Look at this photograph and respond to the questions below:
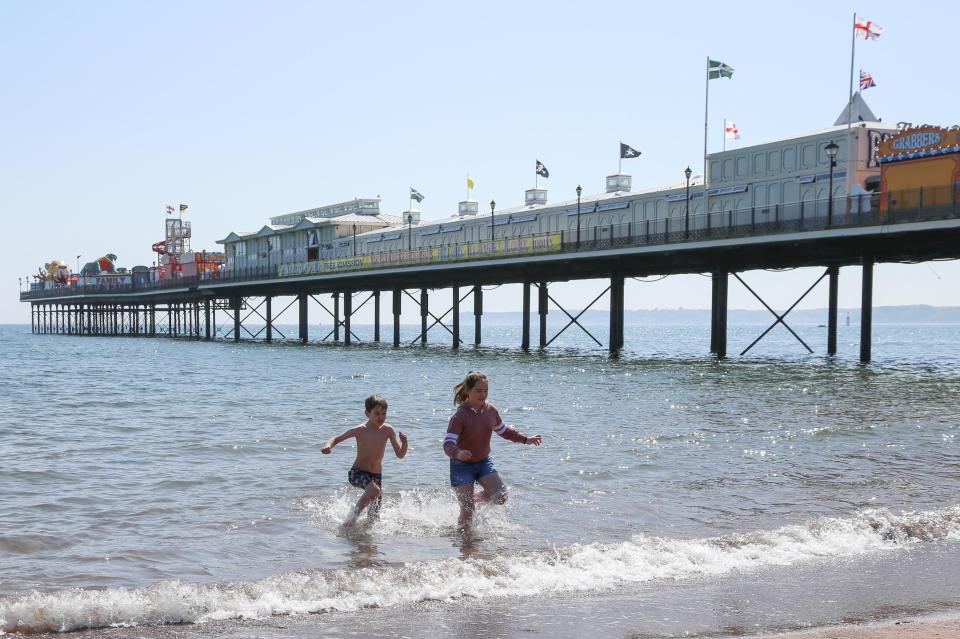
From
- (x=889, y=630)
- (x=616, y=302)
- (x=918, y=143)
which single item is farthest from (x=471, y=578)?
(x=616, y=302)

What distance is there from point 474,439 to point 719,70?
40449mm

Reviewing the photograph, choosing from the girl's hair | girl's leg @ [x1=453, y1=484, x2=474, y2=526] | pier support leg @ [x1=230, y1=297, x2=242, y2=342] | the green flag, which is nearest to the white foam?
girl's leg @ [x1=453, y1=484, x2=474, y2=526]

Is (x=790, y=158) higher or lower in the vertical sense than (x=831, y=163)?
higher

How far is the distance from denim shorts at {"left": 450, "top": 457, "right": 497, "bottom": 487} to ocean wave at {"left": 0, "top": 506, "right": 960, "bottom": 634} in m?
0.89

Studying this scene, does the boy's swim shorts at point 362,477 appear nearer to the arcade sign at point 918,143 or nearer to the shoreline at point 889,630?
the shoreline at point 889,630

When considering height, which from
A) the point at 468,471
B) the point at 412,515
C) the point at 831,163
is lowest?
the point at 412,515

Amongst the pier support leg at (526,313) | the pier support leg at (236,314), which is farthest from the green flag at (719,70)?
the pier support leg at (236,314)

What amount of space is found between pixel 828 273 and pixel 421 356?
72.4 ft

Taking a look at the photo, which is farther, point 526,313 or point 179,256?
point 179,256

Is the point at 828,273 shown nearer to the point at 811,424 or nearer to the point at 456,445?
the point at 811,424

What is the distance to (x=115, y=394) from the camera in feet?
89.7

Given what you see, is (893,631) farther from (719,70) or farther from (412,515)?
(719,70)

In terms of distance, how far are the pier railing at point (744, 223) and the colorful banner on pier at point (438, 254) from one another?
0.18 ft

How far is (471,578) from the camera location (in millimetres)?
7672
